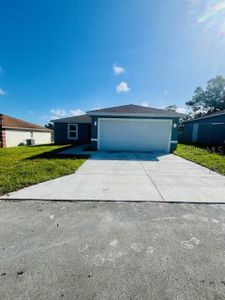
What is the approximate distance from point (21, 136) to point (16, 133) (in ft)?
3.08

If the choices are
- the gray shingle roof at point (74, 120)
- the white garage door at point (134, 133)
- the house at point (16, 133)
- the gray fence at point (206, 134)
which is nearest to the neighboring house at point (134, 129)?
the white garage door at point (134, 133)

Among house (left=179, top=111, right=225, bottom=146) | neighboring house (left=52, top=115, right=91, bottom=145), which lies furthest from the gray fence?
neighboring house (left=52, top=115, right=91, bottom=145)

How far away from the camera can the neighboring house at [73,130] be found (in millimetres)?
17672

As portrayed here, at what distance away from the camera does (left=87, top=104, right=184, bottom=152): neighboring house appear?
11.2 metres

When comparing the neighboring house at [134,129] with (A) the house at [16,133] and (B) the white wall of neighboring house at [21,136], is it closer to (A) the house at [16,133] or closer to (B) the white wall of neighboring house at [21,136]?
(A) the house at [16,133]

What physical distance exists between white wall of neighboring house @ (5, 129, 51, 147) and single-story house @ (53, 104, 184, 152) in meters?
11.9

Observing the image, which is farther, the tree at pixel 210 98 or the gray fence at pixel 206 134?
the tree at pixel 210 98

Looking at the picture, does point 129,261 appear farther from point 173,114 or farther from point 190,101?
point 190,101

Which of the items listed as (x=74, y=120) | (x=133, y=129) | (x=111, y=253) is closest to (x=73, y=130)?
(x=74, y=120)

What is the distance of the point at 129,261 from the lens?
2.00m

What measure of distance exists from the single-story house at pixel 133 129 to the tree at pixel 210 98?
2899 centimetres

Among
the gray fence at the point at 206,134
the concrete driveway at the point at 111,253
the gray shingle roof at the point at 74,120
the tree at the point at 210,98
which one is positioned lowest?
the concrete driveway at the point at 111,253

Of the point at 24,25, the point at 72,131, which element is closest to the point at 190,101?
the point at 72,131

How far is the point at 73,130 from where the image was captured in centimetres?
1791
